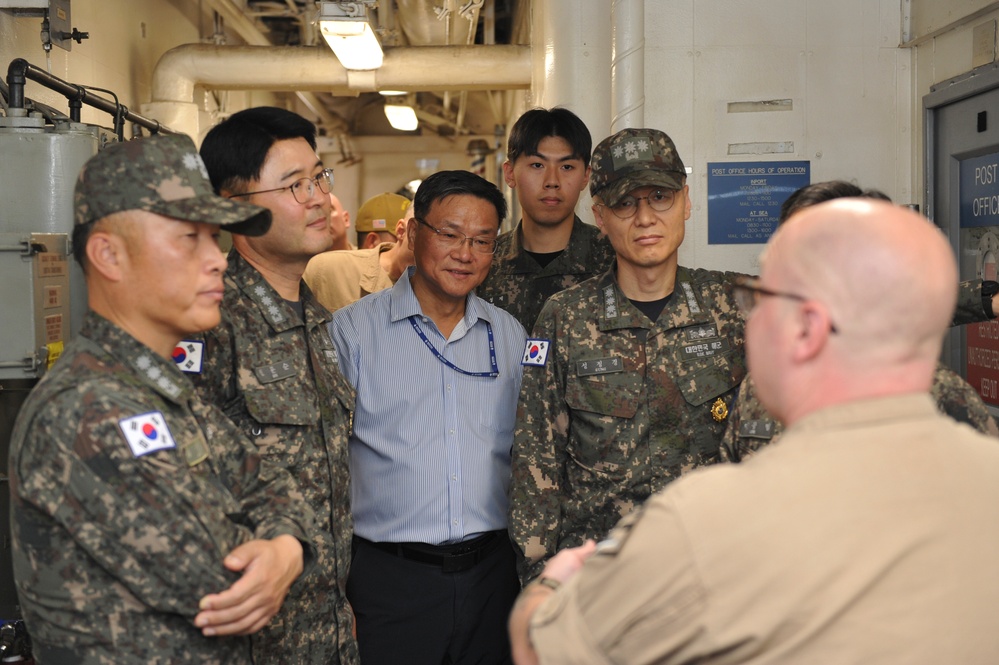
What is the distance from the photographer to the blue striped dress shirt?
238 cm

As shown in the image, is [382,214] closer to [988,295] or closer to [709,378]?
A: [709,378]

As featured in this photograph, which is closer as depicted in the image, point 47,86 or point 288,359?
point 288,359

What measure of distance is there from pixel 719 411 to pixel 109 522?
144 cm

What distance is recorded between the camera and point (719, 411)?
229 centimetres

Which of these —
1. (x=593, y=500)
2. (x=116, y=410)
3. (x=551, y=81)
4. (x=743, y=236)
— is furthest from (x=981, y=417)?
(x=551, y=81)

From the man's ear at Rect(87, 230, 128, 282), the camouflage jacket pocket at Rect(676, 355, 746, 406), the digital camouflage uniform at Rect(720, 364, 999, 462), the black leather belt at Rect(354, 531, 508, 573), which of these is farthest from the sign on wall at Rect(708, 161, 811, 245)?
the man's ear at Rect(87, 230, 128, 282)

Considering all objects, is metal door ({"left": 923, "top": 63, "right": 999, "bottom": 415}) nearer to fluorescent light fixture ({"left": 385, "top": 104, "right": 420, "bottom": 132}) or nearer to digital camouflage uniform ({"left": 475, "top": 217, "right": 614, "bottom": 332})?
digital camouflage uniform ({"left": 475, "top": 217, "right": 614, "bottom": 332})

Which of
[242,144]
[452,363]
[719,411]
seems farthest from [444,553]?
[242,144]

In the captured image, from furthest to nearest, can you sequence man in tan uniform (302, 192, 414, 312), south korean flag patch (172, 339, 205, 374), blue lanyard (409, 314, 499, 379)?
man in tan uniform (302, 192, 414, 312)
blue lanyard (409, 314, 499, 379)
south korean flag patch (172, 339, 205, 374)

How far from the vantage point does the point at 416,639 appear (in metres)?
2.36

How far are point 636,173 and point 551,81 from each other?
192 centimetres

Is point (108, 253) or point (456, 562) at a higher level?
point (108, 253)

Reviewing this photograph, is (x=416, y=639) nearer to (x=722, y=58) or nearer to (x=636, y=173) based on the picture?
(x=636, y=173)

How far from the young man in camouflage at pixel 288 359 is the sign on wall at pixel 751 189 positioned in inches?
74.3
